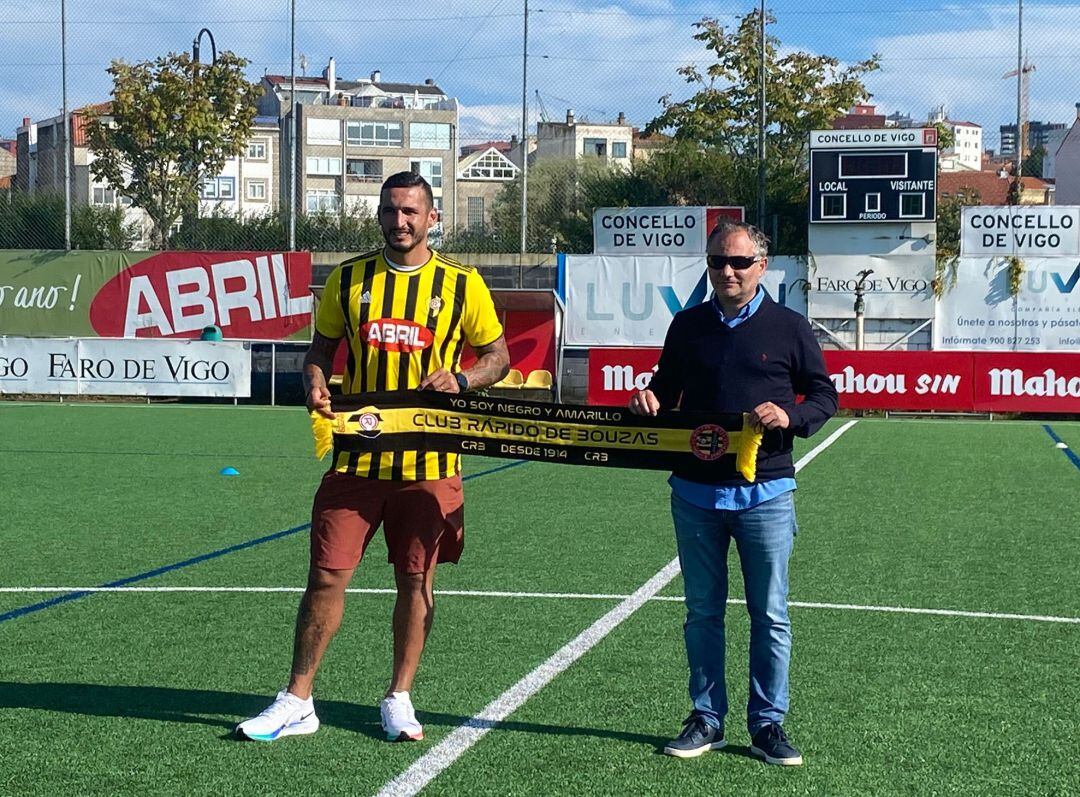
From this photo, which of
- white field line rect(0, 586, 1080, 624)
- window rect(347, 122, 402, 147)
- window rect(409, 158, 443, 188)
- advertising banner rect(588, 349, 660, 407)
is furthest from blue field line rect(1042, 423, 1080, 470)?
window rect(347, 122, 402, 147)

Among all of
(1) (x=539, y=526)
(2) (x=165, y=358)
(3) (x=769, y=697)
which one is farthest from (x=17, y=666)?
(2) (x=165, y=358)

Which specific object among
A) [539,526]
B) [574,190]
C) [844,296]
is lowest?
[539,526]

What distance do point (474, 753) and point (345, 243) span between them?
26512mm

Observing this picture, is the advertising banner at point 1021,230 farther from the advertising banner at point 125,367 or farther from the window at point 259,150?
the window at point 259,150

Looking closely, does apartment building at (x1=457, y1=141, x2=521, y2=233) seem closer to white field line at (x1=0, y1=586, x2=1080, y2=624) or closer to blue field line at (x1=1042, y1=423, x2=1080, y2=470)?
blue field line at (x1=1042, y1=423, x2=1080, y2=470)

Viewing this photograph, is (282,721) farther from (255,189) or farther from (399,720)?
(255,189)

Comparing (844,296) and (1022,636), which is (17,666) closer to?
(1022,636)

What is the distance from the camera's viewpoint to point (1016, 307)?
27531mm

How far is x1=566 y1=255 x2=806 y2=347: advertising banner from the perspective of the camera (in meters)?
28.3

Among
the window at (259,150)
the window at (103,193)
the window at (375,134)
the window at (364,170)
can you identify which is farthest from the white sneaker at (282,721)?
the window at (375,134)

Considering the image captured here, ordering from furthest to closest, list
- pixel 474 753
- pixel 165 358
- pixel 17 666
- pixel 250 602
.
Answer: pixel 165 358
pixel 250 602
pixel 17 666
pixel 474 753

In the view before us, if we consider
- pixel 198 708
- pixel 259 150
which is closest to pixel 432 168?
pixel 259 150

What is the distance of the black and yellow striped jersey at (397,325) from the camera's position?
5.44 metres

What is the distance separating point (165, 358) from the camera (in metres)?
26.3
